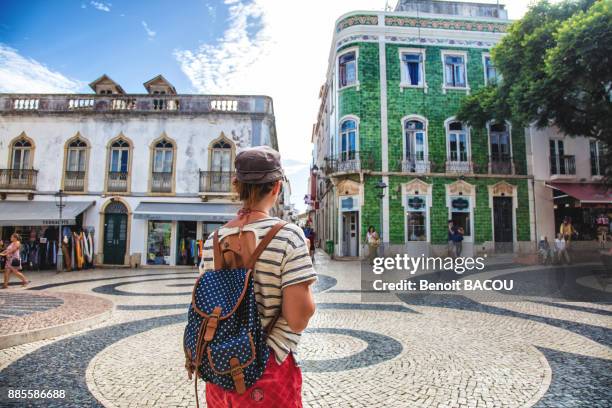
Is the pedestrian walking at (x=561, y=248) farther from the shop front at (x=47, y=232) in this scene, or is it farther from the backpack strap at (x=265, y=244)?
the shop front at (x=47, y=232)

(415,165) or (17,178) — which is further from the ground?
(415,165)

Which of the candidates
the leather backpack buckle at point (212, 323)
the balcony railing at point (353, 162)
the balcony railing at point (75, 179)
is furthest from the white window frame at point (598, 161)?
the balcony railing at point (75, 179)

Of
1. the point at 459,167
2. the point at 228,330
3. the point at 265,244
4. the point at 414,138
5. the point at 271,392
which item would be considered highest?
the point at 414,138

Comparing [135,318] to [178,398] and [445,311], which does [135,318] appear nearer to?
[178,398]

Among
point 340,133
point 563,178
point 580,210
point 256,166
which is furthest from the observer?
point 340,133

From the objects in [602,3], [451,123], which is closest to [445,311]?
[602,3]

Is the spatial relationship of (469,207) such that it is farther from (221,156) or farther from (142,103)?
(142,103)

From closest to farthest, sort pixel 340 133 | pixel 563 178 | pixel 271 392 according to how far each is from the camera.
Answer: pixel 271 392, pixel 563 178, pixel 340 133

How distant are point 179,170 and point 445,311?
44.5 ft

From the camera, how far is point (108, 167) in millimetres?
16578

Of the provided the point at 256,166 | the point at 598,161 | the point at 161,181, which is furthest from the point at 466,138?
the point at 256,166

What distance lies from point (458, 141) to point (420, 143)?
2.17 metres

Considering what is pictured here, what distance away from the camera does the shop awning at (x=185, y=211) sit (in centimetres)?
1541

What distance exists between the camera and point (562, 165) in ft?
65.9
